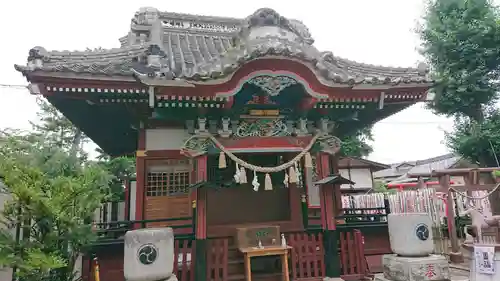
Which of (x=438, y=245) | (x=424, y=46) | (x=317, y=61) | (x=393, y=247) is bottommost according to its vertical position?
(x=438, y=245)

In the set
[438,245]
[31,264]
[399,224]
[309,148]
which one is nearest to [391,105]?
[309,148]

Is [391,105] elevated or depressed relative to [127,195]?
elevated

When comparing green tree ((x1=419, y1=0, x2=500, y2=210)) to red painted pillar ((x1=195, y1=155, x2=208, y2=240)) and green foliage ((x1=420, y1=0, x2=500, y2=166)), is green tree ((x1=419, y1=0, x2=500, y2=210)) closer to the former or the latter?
green foliage ((x1=420, y1=0, x2=500, y2=166))

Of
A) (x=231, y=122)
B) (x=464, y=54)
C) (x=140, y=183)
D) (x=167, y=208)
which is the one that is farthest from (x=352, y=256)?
(x=464, y=54)

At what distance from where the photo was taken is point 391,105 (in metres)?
7.71

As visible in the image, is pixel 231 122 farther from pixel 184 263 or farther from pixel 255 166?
pixel 184 263

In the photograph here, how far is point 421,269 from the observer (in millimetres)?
5910

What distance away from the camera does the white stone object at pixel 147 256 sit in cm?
489

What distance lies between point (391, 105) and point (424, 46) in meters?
8.40

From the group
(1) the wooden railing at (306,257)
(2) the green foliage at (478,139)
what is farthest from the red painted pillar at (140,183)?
(2) the green foliage at (478,139)

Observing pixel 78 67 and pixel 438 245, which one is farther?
pixel 438 245

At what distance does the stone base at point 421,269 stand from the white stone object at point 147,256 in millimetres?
4285

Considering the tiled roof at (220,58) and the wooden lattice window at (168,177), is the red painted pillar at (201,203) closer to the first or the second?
the wooden lattice window at (168,177)

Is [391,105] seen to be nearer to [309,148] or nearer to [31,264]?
[309,148]
